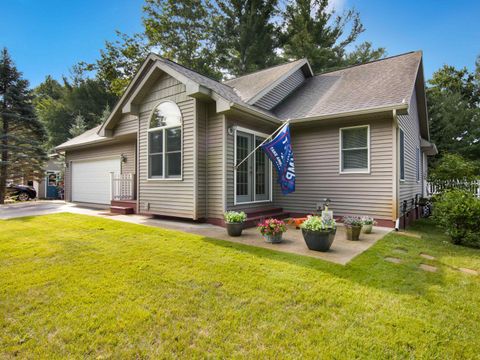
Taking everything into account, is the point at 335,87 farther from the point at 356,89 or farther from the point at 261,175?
the point at 261,175

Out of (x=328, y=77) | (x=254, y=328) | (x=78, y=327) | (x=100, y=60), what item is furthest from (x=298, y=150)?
(x=100, y=60)

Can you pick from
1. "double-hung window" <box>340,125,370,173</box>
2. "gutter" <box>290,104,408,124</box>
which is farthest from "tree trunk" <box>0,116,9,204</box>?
"double-hung window" <box>340,125,370,173</box>

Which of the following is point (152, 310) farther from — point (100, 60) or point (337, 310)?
point (100, 60)

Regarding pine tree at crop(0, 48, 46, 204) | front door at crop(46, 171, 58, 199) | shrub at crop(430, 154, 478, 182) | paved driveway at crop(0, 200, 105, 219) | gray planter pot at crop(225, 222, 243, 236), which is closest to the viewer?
gray planter pot at crop(225, 222, 243, 236)

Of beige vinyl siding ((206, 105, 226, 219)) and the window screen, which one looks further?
the window screen

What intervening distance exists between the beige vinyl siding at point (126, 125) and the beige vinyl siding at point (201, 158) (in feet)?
12.9

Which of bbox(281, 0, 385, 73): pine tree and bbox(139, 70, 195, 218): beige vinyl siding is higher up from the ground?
bbox(281, 0, 385, 73): pine tree

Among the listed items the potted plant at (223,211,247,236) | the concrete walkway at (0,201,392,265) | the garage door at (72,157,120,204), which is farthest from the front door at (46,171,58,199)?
the potted plant at (223,211,247,236)

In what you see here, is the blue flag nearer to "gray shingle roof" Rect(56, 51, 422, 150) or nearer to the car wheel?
"gray shingle roof" Rect(56, 51, 422, 150)

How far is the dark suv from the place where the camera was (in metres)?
15.0

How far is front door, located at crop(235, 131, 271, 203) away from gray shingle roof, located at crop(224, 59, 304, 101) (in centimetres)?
140

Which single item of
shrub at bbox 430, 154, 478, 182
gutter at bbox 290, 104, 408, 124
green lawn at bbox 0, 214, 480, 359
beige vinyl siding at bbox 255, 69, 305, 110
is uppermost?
beige vinyl siding at bbox 255, 69, 305, 110

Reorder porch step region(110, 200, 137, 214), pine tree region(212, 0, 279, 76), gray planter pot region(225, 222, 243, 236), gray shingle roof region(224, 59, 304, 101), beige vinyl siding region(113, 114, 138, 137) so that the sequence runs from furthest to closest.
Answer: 1. pine tree region(212, 0, 279, 76)
2. beige vinyl siding region(113, 114, 138, 137)
3. porch step region(110, 200, 137, 214)
4. gray shingle roof region(224, 59, 304, 101)
5. gray planter pot region(225, 222, 243, 236)

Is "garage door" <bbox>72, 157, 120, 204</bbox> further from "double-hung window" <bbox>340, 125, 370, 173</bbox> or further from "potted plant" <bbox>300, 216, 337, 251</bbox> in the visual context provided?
"potted plant" <bbox>300, 216, 337, 251</bbox>
